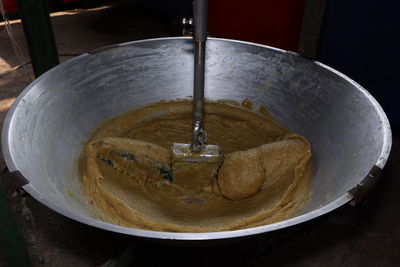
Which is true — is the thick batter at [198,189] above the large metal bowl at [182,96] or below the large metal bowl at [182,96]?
below

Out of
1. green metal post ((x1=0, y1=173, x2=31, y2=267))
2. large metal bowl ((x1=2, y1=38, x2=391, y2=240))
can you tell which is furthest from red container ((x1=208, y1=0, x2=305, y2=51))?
green metal post ((x1=0, y1=173, x2=31, y2=267))

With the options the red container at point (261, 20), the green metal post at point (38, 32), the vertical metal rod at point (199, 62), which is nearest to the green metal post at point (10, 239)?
the vertical metal rod at point (199, 62)

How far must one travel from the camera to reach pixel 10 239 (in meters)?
1.18

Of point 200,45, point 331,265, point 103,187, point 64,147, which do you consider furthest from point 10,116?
point 331,265

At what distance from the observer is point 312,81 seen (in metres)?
1.26

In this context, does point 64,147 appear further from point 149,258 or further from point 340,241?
point 340,241

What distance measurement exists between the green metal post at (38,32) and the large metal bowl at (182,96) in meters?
0.48

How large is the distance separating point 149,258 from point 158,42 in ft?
2.89

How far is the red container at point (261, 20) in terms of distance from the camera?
8.09ft

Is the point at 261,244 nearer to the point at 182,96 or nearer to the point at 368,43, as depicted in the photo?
the point at 182,96

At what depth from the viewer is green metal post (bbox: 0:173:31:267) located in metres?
1.08

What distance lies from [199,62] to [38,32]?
0.87m

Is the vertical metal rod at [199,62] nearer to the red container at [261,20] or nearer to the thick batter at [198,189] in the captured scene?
the thick batter at [198,189]

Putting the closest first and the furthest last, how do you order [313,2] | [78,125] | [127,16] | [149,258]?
[78,125] → [149,258] → [313,2] → [127,16]
